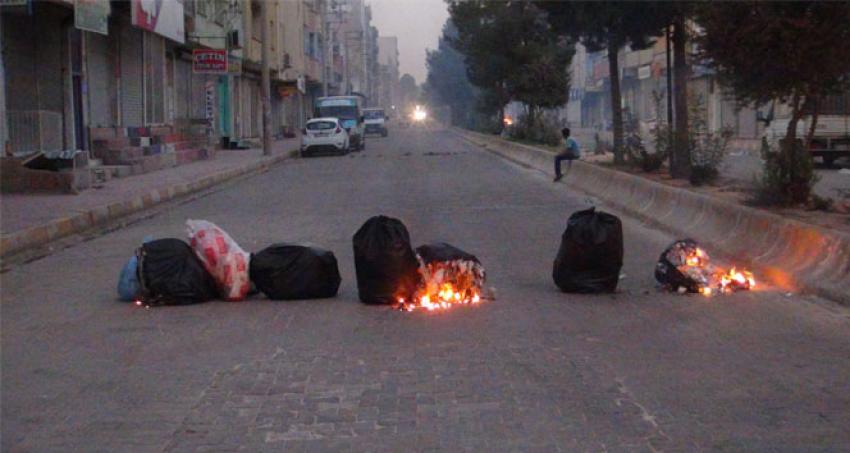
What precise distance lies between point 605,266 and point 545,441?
192 inches

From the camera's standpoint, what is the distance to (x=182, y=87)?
44.8m

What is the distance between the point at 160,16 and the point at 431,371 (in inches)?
1043

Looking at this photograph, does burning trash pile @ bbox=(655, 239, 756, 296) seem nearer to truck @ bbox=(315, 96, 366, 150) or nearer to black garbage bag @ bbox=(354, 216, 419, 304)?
black garbage bag @ bbox=(354, 216, 419, 304)

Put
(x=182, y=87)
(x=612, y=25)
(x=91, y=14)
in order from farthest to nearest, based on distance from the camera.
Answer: (x=182, y=87) → (x=91, y=14) → (x=612, y=25)

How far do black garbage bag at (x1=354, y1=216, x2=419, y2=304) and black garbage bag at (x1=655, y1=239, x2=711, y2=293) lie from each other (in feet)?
8.53

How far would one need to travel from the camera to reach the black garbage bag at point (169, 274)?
10.2 metres

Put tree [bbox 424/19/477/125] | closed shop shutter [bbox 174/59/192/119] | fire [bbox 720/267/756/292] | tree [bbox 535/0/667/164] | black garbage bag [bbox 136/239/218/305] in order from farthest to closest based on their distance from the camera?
1. tree [bbox 424/19/477/125]
2. closed shop shutter [bbox 174/59/192/119]
3. tree [bbox 535/0/667/164]
4. fire [bbox 720/267/756/292]
5. black garbage bag [bbox 136/239/218/305]

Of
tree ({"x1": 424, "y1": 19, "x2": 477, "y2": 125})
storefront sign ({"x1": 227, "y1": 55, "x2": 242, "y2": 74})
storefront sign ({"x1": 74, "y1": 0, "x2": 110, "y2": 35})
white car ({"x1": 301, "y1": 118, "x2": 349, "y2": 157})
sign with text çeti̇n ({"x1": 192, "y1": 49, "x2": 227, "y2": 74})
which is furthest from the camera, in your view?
tree ({"x1": 424, "y1": 19, "x2": 477, "y2": 125})

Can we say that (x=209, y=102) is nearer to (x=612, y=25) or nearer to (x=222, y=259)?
(x=612, y=25)

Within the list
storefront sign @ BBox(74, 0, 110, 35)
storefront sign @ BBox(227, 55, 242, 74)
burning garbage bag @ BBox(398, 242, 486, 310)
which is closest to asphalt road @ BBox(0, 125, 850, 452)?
burning garbage bag @ BBox(398, 242, 486, 310)

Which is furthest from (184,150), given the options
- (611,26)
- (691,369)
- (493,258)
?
(691,369)

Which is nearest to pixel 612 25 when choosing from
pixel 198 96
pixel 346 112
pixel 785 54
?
pixel 785 54

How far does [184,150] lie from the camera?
1453 inches

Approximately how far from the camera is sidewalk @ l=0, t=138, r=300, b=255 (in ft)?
53.6
